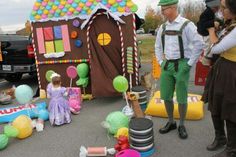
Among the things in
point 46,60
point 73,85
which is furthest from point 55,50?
point 73,85

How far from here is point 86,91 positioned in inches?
273

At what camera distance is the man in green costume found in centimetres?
388

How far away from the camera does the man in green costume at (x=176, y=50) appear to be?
12.7ft

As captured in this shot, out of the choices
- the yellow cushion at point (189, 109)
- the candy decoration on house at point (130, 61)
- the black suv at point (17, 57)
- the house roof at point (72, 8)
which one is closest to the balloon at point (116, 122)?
the yellow cushion at point (189, 109)

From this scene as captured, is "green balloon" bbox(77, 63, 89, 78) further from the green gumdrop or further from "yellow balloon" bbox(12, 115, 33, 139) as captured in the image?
"yellow balloon" bbox(12, 115, 33, 139)

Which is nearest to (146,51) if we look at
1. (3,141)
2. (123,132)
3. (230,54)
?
(123,132)

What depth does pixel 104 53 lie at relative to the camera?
636 cm

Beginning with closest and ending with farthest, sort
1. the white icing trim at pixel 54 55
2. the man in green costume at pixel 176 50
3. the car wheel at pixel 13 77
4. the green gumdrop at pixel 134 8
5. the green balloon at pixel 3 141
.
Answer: the man in green costume at pixel 176 50 → the green balloon at pixel 3 141 → the green gumdrop at pixel 134 8 → the white icing trim at pixel 54 55 → the car wheel at pixel 13 77

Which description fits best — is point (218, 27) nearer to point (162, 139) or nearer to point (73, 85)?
point (162, 139)

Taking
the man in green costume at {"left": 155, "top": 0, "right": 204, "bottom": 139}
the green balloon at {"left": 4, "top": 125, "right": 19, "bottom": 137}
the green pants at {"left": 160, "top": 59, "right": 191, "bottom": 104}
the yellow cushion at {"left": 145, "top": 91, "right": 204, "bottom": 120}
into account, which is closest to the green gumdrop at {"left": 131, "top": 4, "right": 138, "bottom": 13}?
the yellow cushion at {"left": 145, "top": 91, "right": 204, "bottom": 120}

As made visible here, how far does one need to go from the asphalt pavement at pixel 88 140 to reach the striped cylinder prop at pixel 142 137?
0.16 metres

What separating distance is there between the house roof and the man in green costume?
220 cm

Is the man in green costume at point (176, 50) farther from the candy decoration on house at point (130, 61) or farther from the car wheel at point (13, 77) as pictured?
the car wheel at point (13, 77)

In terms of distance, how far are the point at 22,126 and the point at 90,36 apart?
2.68 m
